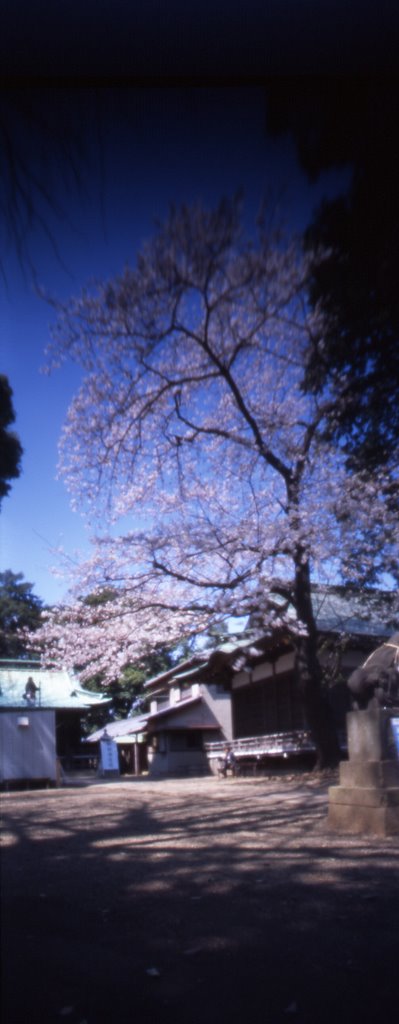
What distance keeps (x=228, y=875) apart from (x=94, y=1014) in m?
0.92

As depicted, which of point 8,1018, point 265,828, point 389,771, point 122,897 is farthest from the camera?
point 389,771

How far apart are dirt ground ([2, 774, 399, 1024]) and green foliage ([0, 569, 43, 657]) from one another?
73 centimetres

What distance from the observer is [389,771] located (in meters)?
3.70

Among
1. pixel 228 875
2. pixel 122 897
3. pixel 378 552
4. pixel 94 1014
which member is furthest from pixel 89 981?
pixel 378 552

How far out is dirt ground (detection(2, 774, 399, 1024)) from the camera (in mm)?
1456

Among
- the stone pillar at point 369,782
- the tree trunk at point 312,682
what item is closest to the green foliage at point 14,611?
the tree trunk at point 312,682

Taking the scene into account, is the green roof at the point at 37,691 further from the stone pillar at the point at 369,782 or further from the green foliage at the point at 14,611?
the stone pillar at the point at 369,782

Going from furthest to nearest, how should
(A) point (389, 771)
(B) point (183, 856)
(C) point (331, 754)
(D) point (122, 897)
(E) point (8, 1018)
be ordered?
(C) point (331, 754) → (A) point (389, 771) → (B) point (183, 856) → (D) point (122, 897) → (E) point (8, 1018)

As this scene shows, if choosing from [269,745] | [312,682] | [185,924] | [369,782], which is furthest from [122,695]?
[269,745]

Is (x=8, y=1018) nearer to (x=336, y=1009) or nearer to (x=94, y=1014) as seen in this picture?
(x=94, y=1014)

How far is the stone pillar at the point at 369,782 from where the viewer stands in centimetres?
358

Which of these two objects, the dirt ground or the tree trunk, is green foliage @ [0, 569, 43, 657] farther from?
the tree trunk

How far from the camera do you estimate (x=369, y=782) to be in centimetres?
370

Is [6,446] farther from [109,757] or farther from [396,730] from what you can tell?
[396,730]
